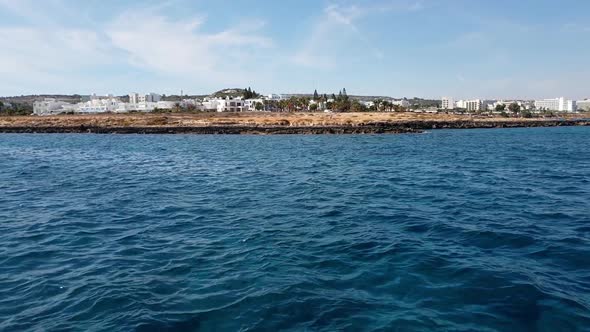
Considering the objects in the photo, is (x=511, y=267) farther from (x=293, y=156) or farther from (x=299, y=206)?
(x=293, y=156)

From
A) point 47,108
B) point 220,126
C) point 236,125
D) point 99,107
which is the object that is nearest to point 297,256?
point 220,126

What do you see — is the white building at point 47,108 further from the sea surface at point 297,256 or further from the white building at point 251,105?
the sea surface at point 297,256

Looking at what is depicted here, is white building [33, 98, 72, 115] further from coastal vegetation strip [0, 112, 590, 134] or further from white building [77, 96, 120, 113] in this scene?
coastal vegetation strip [0, 112, 590, 134]

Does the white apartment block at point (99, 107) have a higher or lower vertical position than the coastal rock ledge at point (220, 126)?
higher

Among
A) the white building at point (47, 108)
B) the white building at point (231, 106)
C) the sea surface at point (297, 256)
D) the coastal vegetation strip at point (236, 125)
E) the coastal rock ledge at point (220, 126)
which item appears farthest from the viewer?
the white building at point (47, 108)

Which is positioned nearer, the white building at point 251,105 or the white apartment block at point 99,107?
the white apartment block at point 99,107

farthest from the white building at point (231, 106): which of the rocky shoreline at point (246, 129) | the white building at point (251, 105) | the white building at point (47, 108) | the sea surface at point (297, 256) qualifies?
the sea surface at point (297, 256)

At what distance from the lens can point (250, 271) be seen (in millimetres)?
10930

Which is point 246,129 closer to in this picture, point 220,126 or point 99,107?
point 220,126

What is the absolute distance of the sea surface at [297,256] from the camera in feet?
28.1

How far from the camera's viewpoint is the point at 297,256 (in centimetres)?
1204

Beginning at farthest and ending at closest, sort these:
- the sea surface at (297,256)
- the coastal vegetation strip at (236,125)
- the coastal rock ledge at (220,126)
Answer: the coastal vegetation strip at (236,125), the coastal rock ledge at (220,126), the sea surface at (297,256)

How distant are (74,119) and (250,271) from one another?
385 ft

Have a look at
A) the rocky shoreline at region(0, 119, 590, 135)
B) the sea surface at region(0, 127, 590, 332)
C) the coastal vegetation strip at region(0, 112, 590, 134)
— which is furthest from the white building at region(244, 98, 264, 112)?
the sea surface at region(0, 127, 590, 332)
